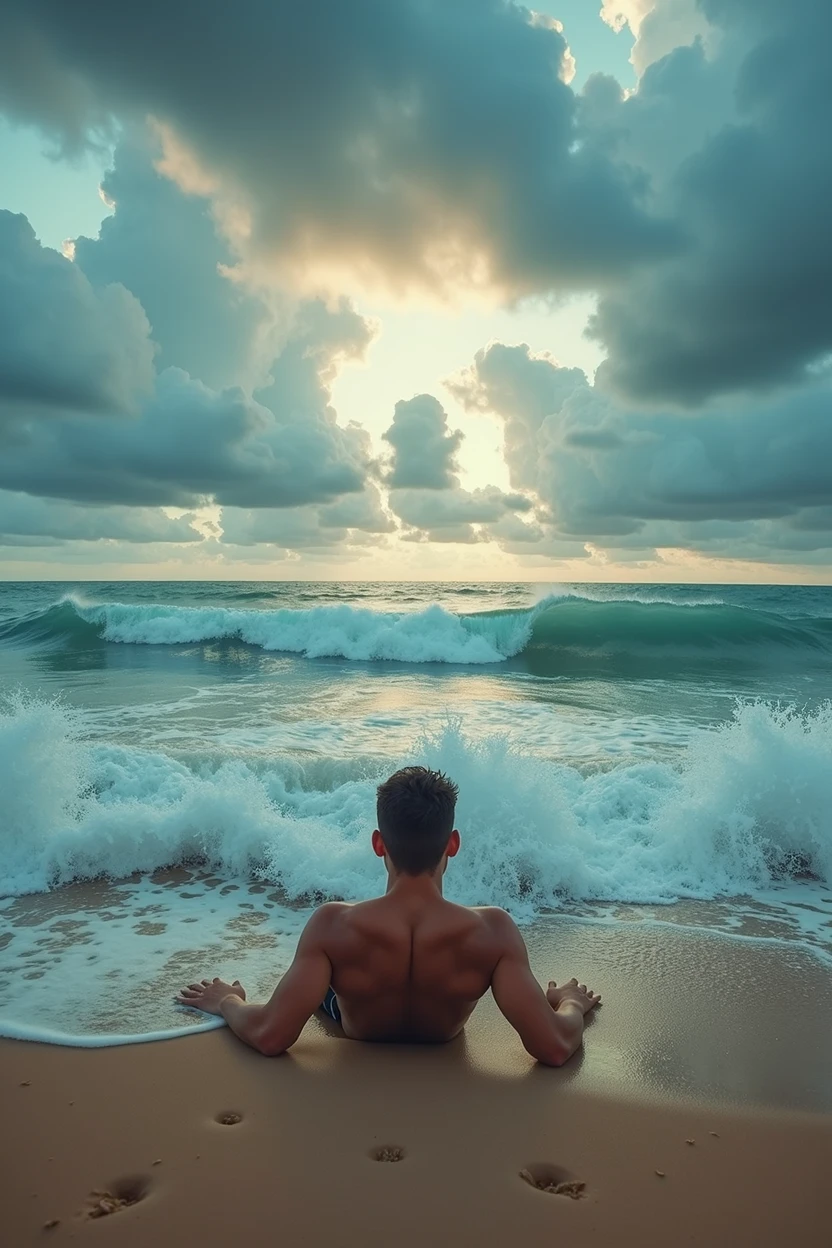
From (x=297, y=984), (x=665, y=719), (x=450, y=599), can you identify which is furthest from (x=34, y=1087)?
(x=450, y=599)

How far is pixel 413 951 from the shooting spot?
2691 millimetres

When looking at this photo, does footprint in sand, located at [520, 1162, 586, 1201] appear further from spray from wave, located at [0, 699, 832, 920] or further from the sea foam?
spray from wave, located at [0, 699, 832, 920]

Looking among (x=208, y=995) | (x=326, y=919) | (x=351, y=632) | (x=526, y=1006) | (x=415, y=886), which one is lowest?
(x=208, y=995)

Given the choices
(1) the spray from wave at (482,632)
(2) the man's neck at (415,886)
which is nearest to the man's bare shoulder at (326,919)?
(2) the man's neck at (415,886)

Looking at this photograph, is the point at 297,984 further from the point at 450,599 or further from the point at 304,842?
the point at 450,599

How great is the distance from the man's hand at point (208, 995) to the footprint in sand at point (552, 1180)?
62.2 inches

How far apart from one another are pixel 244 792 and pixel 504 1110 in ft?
13.4

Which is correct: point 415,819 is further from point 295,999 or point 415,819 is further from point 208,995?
point 208,995

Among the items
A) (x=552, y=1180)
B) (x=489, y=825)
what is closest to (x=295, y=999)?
(x=552, y=1180)

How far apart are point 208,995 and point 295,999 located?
32.1 inches

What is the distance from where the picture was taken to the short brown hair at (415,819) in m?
2.67

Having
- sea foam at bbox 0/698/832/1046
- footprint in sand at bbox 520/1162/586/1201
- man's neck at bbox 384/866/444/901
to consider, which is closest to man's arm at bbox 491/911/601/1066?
man's neck at bbox 384/866/444/901

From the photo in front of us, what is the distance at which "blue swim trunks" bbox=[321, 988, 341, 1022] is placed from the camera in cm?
308

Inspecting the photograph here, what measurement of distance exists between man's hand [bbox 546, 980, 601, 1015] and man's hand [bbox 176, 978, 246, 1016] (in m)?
1.42
